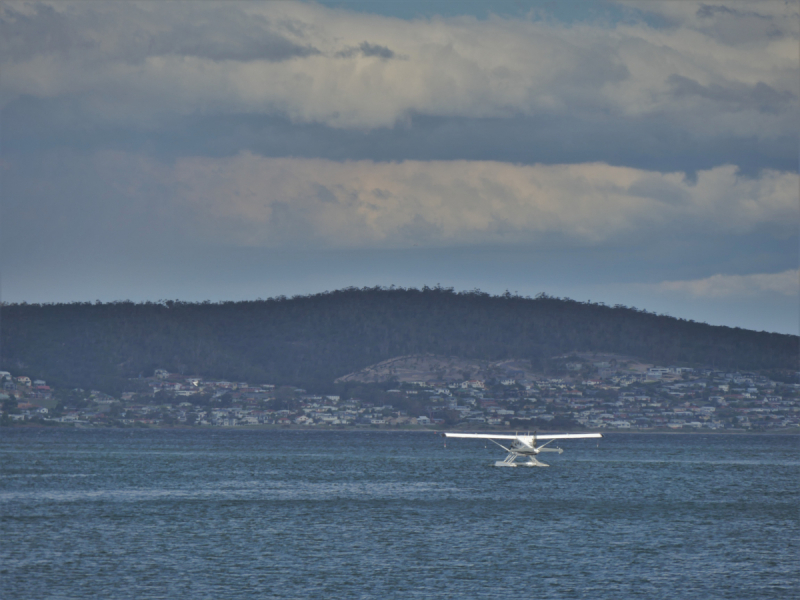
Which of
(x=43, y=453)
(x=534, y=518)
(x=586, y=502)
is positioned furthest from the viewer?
(x=43, y=453)

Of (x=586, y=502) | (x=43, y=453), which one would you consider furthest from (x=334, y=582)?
(x=43, y=453)

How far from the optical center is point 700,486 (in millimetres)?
118312

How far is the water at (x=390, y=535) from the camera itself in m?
53.4

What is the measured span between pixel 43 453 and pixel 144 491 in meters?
79.0

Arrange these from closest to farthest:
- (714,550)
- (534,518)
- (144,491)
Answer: (714,550), (534,518), (144,491)

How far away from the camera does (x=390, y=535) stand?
70875 mm

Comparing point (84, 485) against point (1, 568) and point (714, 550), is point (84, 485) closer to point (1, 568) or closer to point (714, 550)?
point (1, 568)

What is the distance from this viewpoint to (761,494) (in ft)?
355

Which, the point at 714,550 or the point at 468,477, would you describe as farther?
the point at 468,477

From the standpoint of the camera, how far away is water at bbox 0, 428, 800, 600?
175 ft

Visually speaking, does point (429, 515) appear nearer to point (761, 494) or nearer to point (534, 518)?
point (534, 518)

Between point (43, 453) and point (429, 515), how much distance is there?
361 ft

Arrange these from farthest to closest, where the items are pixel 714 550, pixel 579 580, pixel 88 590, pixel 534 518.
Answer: pixel 534 518 → pixel 714 550 → pixel 579 580 → pixel 88 590

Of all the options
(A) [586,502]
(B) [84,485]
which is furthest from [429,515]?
(B) [84,485]
